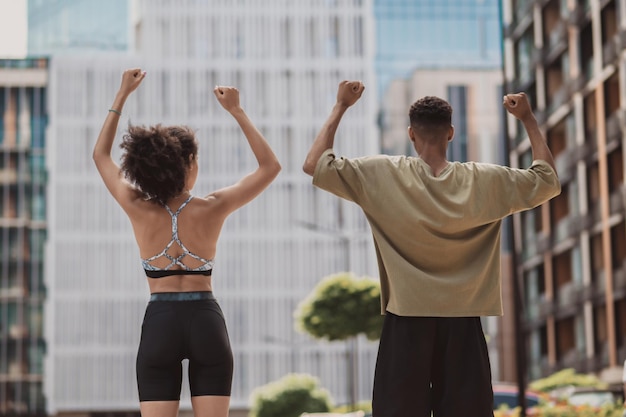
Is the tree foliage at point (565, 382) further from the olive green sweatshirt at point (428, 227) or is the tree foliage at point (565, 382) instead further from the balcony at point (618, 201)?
the olive green sweatshirt at point (428, 227)

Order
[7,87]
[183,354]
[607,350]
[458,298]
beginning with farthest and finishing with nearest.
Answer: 1. [7,87]
2. [607,350]
3. [183,354]
4. [458,298]

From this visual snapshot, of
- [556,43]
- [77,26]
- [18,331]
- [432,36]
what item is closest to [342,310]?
[556,43]

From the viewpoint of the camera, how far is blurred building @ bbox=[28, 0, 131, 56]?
85.2 metres

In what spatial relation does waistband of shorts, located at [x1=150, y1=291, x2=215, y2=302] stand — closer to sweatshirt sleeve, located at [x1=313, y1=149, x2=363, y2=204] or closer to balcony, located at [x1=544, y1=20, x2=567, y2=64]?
sweatshirt sleeve, located at [x1=313, y1=149, x2=363, y2=204]

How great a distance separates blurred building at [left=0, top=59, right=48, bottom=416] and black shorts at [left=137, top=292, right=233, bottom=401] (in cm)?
7485

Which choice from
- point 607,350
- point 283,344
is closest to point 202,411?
point 607,350

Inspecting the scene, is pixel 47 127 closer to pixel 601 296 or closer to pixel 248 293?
pixel 248 293

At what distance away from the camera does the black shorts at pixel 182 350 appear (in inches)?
208

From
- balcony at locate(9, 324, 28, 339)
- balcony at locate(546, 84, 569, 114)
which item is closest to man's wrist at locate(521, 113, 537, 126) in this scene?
balcony at locate(546, 84, 569, 114)

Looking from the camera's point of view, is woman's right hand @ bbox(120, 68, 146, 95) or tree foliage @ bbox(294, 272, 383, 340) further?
tree foliage @ bbox(294, 272, 383, 340)

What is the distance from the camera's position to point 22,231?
80.1 m

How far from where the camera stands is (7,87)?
267ft

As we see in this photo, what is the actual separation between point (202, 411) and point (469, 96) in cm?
7654

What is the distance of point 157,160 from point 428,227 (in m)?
1.29
